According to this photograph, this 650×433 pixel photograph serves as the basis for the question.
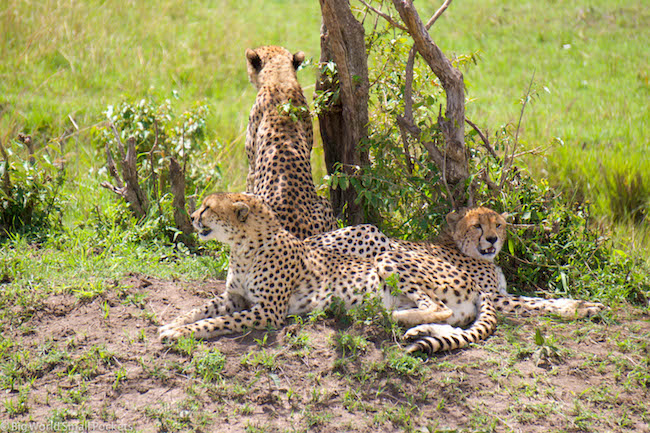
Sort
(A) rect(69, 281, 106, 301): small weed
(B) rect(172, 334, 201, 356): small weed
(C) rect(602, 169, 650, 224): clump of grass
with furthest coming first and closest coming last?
(C) rect(602, 169, 650, 224): clump of grass, (A) rect(69, 281, 106, 301): small weed, (B) rect(172, 334, 201, 356): small weed

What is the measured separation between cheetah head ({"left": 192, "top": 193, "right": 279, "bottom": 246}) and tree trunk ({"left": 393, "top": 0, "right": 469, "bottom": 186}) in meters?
1.31

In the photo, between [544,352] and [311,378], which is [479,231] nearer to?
[544,352]

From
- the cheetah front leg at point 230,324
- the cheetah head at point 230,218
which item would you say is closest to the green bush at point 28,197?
the cheetah head at point 230,218

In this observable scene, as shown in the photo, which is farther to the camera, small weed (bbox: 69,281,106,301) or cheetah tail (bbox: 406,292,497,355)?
small weed (bbox: 69,281,106,301)

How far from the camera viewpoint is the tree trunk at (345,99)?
5.05 metres

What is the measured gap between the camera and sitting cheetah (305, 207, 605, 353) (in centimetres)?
448

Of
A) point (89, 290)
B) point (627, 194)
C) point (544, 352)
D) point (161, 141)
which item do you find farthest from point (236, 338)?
point (627, 194)

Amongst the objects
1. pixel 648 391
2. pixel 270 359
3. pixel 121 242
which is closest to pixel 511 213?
pixel 648 391

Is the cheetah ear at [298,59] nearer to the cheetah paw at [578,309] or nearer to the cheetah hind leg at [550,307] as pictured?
the cheetah hind leg at [550,307]

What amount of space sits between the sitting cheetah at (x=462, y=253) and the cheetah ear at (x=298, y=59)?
5.70 ft

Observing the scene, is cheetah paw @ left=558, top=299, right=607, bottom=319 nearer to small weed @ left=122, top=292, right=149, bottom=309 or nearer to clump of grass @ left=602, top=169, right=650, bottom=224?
clump of grass @ left=602, top=169, right=650, bottom=224

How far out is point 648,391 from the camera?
12.2ft

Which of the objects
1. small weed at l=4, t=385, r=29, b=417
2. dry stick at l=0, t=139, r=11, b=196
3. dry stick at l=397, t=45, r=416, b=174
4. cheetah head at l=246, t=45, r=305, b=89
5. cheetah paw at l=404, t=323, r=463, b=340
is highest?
cheetah head at l=246, t=45, r=305, b=89

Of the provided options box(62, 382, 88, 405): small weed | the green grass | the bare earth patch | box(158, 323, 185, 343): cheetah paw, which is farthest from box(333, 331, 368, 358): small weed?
the green grass
